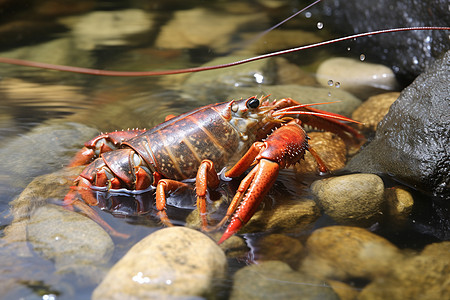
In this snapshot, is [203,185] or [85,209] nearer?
[203,185]

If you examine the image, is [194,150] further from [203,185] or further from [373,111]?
[373,111]

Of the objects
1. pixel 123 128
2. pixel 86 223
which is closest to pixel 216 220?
pixel 86 223

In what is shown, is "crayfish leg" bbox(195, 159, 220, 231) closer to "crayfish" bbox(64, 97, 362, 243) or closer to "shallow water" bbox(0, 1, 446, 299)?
"crayfish" bbox(64, 97, 362, 243)

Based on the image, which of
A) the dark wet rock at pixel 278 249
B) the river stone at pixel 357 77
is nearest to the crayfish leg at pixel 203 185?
the dark wet rock at pixel 278 249

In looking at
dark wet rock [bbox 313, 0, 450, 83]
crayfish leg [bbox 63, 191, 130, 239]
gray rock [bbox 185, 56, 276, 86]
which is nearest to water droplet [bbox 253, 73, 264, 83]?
gray rock [bbox 185, 56, 276, 86]

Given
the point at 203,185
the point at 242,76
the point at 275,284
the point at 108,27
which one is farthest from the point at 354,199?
the point at 108,27
